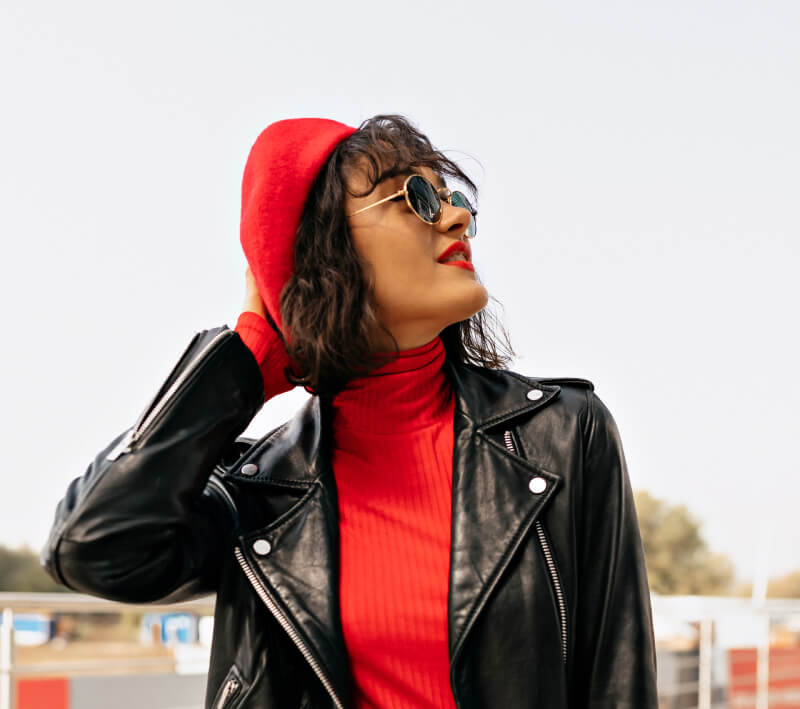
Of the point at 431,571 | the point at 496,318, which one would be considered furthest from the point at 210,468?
the point at 496,318

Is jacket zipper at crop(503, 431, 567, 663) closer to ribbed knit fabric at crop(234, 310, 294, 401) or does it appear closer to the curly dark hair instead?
the curly dark hair

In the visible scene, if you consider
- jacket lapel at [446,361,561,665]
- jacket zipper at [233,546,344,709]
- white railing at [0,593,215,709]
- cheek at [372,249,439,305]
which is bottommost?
white railing at [0,593,215,709]

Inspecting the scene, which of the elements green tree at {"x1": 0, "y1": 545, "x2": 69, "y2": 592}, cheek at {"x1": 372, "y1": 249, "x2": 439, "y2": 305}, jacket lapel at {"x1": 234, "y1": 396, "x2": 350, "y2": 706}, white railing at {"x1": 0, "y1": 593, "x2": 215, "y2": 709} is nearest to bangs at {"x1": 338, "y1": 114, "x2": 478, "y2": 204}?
cheek at {"x1": 372, "y1": 249, "x2": 439, "y2": 305}

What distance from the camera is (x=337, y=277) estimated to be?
143 cm

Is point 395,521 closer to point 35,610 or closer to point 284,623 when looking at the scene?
point 284,623

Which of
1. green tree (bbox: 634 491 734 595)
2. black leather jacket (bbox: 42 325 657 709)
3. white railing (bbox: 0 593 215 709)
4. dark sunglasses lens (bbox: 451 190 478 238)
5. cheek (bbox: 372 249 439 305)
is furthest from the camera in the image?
green tree (bbox: 634 491 734 595)

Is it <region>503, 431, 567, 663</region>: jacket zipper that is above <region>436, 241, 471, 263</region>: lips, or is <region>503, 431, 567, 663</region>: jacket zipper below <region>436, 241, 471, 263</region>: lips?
below

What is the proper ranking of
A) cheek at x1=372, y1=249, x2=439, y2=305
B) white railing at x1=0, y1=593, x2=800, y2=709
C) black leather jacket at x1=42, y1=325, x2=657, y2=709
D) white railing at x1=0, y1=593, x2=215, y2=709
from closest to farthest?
black leather jacket at x1=42, y1=325, x2=657, y2=709 → cheek at x1=372, y1=249, x2=439, y2=305 → white railing at x1=0, y1=593, x2=215, y2=709 → white railing at x1=0, y1=593, x2=800, y2=709

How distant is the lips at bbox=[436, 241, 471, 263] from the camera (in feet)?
4.85

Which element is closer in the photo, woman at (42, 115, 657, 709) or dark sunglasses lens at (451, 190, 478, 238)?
woman at (42, 115, 657, 709)

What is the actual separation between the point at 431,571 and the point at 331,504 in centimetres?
19

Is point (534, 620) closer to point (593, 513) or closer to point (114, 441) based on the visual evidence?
point (593, 513)

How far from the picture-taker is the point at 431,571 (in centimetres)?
143

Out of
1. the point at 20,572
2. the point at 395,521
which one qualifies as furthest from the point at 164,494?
the point at 20,572
